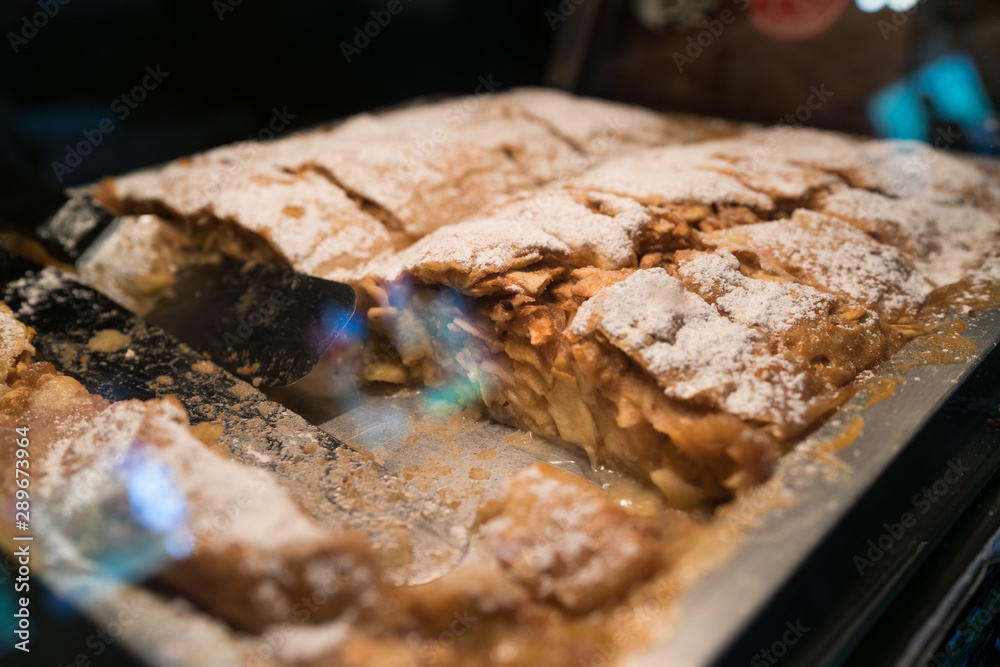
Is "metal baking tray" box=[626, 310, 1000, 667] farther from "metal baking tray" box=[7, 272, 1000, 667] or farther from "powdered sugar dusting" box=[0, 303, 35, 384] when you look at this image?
"powdered sugar dusting" box=[0, 303, 35, 384]

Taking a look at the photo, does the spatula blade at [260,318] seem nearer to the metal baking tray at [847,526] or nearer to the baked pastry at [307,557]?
the baked pastry at [307,557]

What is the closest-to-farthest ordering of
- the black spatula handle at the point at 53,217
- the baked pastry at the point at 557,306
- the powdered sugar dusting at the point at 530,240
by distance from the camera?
1. the baked pastry at the point at 557,306
2. the powdered sugar dusting at the point at 530,240
3. the black spatula handle at the point at 53,217

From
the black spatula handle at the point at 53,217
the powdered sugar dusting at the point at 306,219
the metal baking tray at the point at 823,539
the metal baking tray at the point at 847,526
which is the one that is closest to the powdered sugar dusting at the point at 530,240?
the powdered sugar dusting at the point at 306,219

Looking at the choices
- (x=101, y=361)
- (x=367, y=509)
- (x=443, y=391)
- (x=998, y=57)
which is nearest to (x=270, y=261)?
(x=101, y=361)

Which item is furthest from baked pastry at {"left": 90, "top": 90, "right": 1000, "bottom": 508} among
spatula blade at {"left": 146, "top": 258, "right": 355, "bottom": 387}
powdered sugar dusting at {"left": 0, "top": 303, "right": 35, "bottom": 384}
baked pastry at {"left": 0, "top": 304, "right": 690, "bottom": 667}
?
powdered sugar dusting at {"left": 0, "top": 303, "right": 35, "bottom": 384}

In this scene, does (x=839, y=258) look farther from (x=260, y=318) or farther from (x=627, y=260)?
(x=260, y=318)

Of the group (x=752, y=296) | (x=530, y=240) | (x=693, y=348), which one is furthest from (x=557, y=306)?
(x=752, y=296)

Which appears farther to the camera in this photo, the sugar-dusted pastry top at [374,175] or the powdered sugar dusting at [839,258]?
the sugar-dusted pastry top at [374,175]

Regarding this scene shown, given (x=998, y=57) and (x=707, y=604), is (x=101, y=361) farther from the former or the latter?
(x=998, y=57)
